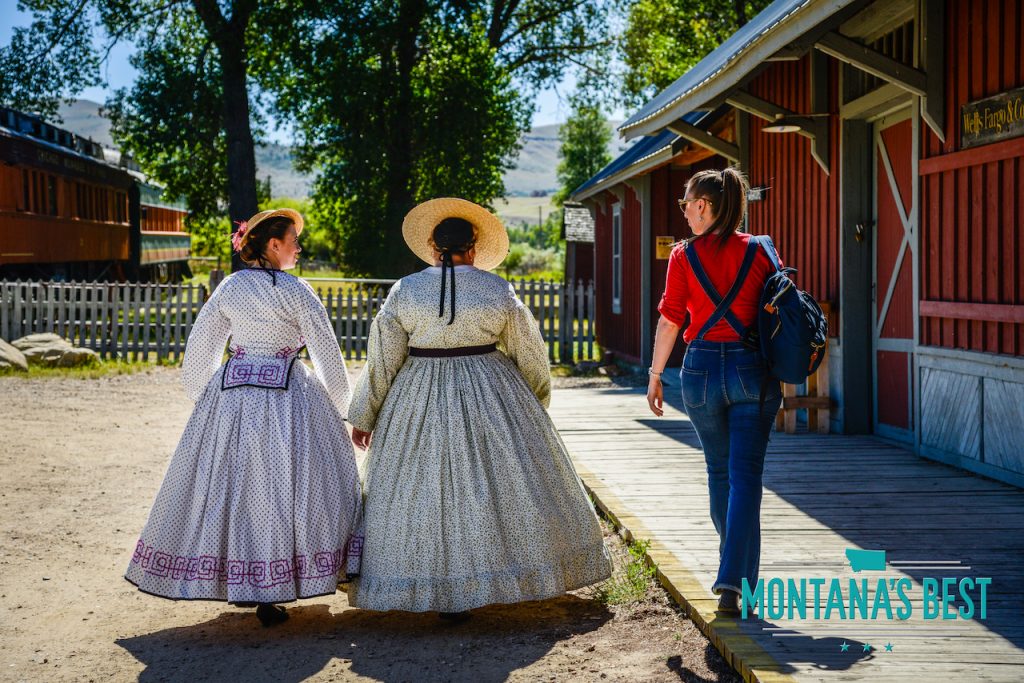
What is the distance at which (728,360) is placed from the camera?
Answer: 4008 millimetres

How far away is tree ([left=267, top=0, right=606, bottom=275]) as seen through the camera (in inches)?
1027

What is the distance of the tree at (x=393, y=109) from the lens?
26078mm

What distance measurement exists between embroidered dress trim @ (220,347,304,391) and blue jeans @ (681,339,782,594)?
1.72m

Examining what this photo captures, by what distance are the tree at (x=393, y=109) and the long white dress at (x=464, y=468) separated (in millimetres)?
22311

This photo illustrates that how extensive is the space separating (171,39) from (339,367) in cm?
2605

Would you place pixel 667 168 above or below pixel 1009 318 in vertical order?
above

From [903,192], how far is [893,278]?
63cm

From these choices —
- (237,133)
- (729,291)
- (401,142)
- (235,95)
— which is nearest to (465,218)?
(729,291)

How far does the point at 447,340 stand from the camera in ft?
15.0

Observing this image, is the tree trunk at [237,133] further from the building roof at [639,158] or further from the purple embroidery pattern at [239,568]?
the purple embroidery pattern at [239,568]

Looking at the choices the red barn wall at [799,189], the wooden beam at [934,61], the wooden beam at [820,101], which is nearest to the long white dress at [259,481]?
the wooden beam at [934,61]

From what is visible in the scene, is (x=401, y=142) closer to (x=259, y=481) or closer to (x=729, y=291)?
(x=259, y=481)

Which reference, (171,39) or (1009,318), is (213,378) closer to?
(1009,318)

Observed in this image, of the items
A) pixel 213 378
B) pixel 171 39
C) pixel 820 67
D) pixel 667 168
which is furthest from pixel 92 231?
pixel 213 378
